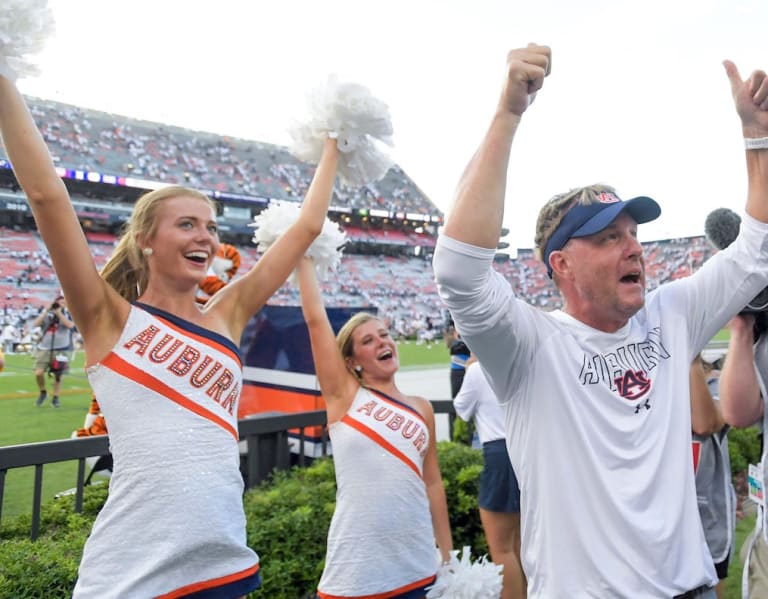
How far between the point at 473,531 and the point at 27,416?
758cm

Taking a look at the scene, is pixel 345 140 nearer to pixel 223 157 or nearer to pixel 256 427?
pixel 256 427

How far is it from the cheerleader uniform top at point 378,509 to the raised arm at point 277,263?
679mm

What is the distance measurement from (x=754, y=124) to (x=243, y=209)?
1529 inches

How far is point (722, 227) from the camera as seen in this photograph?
2.11 meters

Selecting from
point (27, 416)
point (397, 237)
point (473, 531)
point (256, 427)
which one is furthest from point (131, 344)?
point (397, 237)

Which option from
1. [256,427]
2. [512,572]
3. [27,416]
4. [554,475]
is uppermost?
[554,475]

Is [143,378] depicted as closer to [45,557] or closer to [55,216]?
[55,216]

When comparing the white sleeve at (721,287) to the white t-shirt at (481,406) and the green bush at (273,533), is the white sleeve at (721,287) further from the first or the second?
the green bush at (273,533)

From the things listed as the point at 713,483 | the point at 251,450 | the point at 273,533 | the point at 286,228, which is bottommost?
the point at 273,533

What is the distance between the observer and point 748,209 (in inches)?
60.4

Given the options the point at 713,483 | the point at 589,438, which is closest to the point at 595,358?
the point at 589,438

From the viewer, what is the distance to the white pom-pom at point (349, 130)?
2133 millimetres

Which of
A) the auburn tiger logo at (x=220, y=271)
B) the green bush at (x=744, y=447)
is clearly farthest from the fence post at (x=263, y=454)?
the green bush at (x=744, y=447)

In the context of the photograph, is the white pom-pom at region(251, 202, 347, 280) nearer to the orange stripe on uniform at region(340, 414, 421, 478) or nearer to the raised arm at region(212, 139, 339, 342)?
the raised arm at region(212, 139, 339, 342)
